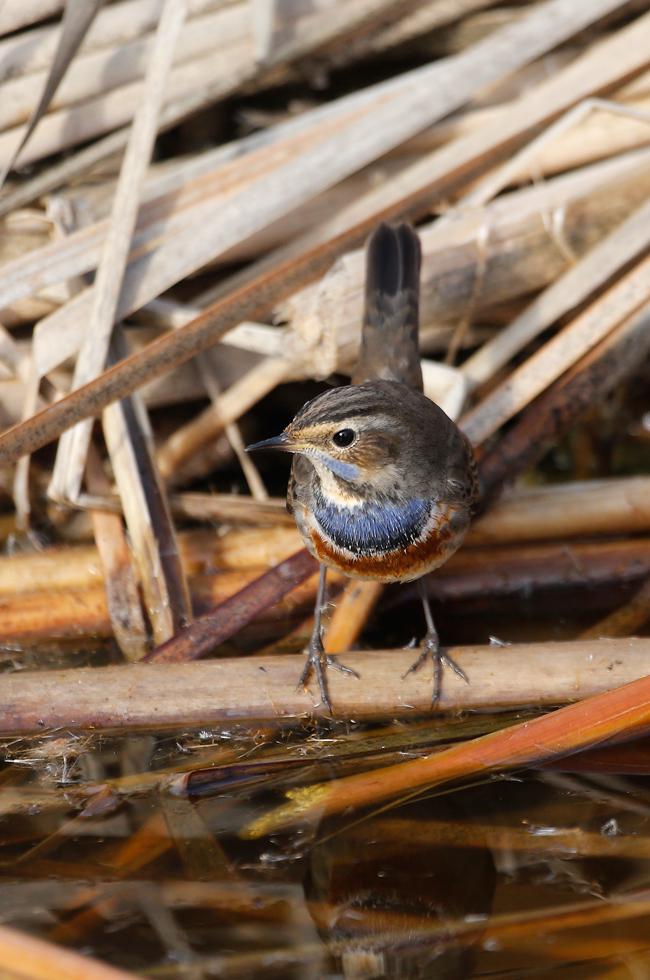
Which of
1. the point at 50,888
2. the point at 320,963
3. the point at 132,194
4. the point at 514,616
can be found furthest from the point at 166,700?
the point at 132,194

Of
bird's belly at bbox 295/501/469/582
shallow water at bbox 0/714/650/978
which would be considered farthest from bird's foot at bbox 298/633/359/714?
Answer: bird's belly at bbox 295/501/469/582

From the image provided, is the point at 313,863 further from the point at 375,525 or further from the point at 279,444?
the point at 279,444

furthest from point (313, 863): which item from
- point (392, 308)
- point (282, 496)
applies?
point (282, 496)

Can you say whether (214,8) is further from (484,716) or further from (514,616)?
(484,716)

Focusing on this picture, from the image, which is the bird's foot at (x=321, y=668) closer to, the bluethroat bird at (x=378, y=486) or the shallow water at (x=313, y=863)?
the bluethroat bird at (x=378, y=486)

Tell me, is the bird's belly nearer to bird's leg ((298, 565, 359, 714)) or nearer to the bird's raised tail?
bird's leg ((298, 565, 359, 714))
